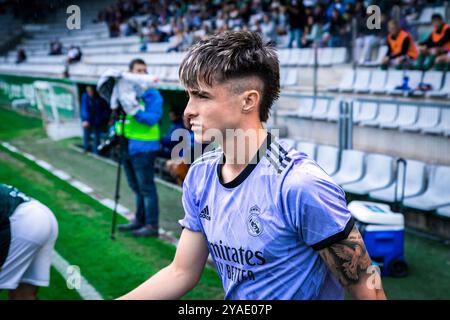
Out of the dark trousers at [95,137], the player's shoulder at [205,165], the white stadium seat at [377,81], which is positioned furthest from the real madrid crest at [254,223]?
the dark trousers at [95,137]

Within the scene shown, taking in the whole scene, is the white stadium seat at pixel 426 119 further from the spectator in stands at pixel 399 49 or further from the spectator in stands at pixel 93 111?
the spectator in stands at pixel 93 111

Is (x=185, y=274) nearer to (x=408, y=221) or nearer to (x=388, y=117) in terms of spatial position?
(x=408, y=221)

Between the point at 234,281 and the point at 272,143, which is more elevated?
the point at 272,143

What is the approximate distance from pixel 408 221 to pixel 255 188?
17.3 feet

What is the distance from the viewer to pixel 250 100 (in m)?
1.65

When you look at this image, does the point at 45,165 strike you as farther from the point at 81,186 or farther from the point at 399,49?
the point at 399,49

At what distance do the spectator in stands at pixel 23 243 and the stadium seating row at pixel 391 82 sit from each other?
6.70m

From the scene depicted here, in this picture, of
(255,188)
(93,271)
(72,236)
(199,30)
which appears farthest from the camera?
(199,30)

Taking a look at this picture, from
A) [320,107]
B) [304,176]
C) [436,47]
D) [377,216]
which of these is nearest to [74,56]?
[320,107]

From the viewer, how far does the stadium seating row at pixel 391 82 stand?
8305 millimetres

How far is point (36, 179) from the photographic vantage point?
9.29m

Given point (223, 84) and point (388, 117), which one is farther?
point (388, 117)

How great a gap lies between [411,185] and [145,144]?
3366 mm
